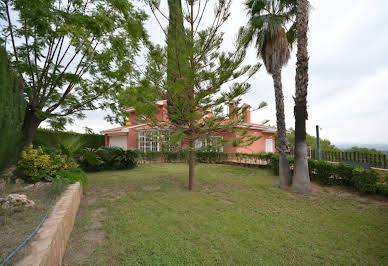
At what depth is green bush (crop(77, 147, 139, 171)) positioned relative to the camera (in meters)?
9.50

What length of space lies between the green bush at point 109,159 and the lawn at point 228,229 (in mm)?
4551

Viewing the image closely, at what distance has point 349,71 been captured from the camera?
9.55 m

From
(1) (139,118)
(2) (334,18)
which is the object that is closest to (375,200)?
(2) (334,18)

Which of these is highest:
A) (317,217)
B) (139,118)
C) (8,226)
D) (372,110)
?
(372,110)

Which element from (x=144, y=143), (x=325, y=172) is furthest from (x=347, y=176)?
(x=144, y=143)

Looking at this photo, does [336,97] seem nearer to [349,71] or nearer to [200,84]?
[349,71]

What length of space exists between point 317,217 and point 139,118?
5.27 m

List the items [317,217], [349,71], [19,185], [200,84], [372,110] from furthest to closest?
[372,110], [349,71], [200,84], [19,185], [317,217]

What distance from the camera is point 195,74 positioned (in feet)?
15.9

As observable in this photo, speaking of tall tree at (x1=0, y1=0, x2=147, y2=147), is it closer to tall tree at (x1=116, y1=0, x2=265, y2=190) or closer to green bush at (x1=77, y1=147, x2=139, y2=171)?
tall tree at (x1=116, y1=0, x2=265, y2=190)

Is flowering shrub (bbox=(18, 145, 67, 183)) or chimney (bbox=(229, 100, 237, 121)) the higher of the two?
chimney (bbox=(229, 100, 237, 121))

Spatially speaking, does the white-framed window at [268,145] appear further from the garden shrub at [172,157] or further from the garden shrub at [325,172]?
the garden shrub at [325,172]

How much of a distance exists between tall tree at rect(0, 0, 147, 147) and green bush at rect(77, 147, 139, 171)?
3.15 meters

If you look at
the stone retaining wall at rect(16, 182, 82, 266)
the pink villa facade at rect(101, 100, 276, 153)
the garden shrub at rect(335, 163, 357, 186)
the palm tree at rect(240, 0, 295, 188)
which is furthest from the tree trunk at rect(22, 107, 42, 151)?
the garden shrub at rect(335, 163, 357, 186)
